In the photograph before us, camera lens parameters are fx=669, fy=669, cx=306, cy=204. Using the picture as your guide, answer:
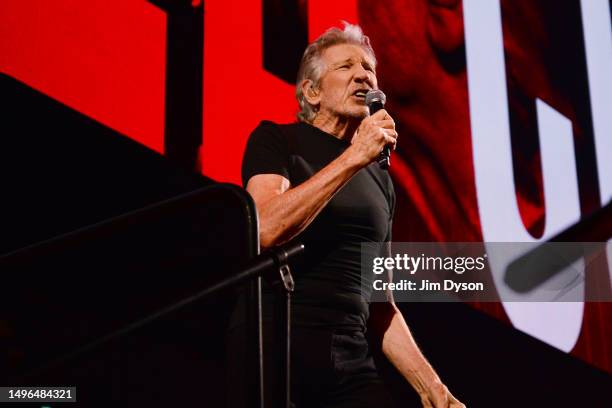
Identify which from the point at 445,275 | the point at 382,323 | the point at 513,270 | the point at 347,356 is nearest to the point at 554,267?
the point at 513,270

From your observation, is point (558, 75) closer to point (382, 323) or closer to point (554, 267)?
point (554, 267)

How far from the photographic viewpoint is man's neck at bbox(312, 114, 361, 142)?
176 cm

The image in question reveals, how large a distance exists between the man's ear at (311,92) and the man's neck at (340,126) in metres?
0.07

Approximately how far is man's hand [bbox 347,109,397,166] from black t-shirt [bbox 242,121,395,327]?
15cm

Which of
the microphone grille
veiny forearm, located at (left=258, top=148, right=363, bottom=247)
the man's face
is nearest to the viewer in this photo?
veiny forearm, located at (left=258, top=148, right=363, bottom=247)

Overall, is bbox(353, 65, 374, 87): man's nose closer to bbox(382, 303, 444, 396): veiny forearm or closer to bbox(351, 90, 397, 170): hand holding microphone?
bbox(351, 90, 397, 170): hand holding microphone

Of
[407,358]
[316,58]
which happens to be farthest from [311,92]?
[407,358]

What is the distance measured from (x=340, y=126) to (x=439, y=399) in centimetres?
73

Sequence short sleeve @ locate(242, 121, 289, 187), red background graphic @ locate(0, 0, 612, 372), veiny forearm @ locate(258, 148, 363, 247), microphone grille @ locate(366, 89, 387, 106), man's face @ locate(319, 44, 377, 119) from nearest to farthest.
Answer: veiny forearm @ locate(258, 148, 363, 247) → short sleeve @ locate(242, 121, 289, 187) → microphone grille @ locate(366, 89, 387, 106) → man's face @ locate(319, 44, 377, 119) → red background graphic @ locate(0, 0, 612, 372)

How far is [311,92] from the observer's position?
1.85m

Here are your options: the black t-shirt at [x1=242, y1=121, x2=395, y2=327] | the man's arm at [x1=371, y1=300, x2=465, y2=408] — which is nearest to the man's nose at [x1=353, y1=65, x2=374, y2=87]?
the black t-shirt at [x1=242, y1=121, x2=395, y2=327]

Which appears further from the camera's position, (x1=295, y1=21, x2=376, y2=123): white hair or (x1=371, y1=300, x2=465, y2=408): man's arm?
(x1=295, y1=21, x2=376, y2=123): white hair

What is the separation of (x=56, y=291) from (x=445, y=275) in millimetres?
1443

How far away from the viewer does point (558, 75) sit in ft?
9.91
